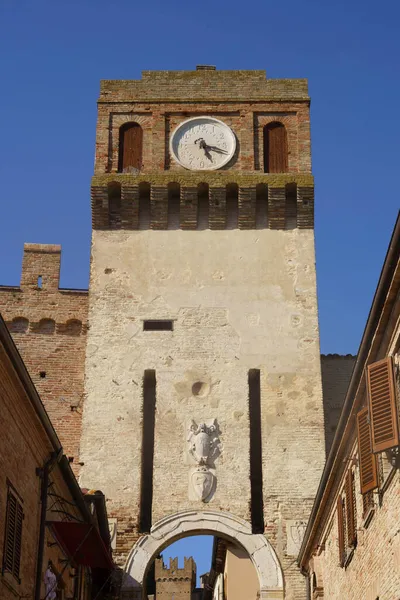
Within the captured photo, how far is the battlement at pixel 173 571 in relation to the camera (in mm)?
48438

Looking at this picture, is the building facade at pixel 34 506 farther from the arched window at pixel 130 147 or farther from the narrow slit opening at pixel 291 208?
the arched window at pixel 130 147

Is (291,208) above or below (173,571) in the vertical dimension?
above

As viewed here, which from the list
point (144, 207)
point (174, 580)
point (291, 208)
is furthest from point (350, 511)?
point (174, 580)

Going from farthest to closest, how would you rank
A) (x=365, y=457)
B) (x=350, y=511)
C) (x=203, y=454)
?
(x=203, y=454)
(x=350, y=511)
(x=365, y=457)

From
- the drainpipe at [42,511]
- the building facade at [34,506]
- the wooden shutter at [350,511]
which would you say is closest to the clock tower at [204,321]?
the building facade at [34,506]

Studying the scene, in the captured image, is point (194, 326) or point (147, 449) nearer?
point (147, 449)

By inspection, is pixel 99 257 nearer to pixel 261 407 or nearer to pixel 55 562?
pixel 261 407

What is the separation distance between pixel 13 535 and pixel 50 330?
42.7 feet

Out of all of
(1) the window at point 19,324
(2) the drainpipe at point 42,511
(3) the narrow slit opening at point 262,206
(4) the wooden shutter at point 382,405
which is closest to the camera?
(4) the wooden shutter at point 382,405

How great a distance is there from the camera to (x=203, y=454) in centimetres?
2116

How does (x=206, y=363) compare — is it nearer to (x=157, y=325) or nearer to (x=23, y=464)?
(x=157, y=325)

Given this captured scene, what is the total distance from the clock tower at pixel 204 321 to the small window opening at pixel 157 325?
30 mm

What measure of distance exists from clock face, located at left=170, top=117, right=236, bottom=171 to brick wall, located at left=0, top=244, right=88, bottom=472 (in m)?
4.02

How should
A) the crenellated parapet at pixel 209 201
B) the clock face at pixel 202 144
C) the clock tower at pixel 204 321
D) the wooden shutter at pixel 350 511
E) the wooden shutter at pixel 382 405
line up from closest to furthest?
the wooden shutter at pixel 382 405 < the wooden shutter at pixel 350 511 < the clock tower at pixel 204 321 < the crenellated parapet at pixel 209 201 < the clock face at pixel 202 144
